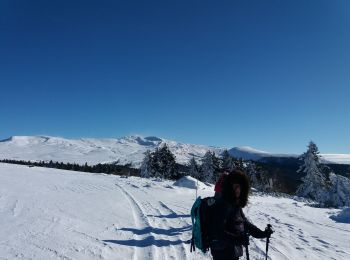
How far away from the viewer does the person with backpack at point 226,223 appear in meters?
4.41

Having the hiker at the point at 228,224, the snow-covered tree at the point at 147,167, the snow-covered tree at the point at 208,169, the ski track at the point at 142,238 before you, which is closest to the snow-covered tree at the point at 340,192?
the ski track at the point at 142,238

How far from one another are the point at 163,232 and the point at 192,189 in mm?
20732

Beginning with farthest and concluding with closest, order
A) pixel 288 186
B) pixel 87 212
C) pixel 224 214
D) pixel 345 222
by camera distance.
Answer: pixel 288 186
pixel 345 222
pixel 87 212
pixel 224 214

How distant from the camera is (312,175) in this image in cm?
4566

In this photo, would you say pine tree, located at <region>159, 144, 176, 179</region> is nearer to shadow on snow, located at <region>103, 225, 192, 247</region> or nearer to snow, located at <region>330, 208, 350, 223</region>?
snow, located at <region>330, 208, 350, 223</region>

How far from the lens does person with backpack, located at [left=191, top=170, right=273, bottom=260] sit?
4410mm

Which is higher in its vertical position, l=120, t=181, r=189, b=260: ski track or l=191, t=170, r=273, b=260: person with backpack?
l=191, t=170, r=273, b=260: person with backpack

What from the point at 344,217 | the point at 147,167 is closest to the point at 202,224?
the point at 344,217

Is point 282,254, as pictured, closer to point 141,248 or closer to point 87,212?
point 141,248

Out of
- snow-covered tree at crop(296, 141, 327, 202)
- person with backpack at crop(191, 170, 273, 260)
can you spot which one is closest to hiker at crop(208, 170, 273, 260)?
person with backpack at crop(191, 170, 273, 260)

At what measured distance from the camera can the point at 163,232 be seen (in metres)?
11.4

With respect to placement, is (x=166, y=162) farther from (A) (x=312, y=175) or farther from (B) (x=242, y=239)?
(B) (x=242, y=239)

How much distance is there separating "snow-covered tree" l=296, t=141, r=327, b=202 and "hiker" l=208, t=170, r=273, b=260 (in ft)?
144

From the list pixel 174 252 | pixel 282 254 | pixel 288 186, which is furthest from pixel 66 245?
pixel 288 186
